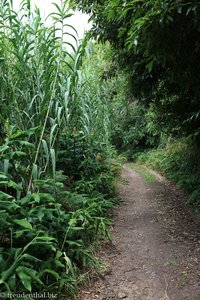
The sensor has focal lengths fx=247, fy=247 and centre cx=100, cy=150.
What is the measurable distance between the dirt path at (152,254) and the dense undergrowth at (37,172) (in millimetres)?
265

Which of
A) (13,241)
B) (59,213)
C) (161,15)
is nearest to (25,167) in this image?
(59,213)

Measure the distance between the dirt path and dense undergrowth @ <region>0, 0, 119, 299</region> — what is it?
265mm

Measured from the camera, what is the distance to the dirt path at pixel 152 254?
6.82ft

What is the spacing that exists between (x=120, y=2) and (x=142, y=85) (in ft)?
6.97

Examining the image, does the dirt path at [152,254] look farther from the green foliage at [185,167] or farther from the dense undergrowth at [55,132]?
the green foliage at [185,167]

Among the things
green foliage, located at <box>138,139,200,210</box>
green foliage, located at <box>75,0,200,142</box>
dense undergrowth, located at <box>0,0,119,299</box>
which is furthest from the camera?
green foliage, located at <box>138,139,200,210</box>

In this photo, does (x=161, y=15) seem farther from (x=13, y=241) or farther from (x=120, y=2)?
(x=13, y=241)

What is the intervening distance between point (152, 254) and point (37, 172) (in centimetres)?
153

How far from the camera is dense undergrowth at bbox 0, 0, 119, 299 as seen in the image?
172cm

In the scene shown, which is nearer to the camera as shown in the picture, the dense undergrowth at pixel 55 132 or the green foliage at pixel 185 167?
the dense undergrowth at pixel 55 132

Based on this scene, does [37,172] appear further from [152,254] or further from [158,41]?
[158,41]

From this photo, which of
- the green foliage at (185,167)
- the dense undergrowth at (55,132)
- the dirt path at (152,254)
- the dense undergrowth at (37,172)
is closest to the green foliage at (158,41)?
the dense undergrowth at (55,132)

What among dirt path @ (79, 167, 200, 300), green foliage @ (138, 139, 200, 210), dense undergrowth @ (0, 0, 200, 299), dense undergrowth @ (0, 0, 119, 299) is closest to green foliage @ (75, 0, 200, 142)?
dense undergrowth @ (0, 0, 200, 299)

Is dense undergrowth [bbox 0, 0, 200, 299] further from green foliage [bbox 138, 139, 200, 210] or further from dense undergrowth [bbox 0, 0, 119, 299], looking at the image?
green foliage [bbox 138, 139, 200, 210]
